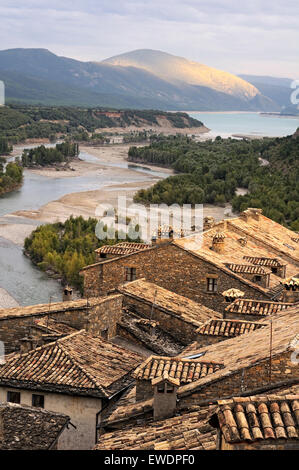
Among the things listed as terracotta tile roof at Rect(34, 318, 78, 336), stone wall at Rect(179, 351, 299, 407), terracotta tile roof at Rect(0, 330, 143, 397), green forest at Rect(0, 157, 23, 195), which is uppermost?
stone wall at Rect(179, 351, 299, 407)

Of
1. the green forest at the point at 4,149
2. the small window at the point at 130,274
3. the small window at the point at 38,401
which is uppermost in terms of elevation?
the small window at the point at 38,401

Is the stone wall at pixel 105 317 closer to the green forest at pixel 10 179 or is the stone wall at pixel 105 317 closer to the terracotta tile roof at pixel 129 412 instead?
the terracotta tile roof at pixel 129 412

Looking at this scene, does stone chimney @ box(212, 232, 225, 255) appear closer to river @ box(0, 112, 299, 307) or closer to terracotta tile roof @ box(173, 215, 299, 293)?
terracotta tile roof @ box(173, 215, 299, 293)

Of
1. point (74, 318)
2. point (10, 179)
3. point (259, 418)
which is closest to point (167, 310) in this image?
point (74, 318)

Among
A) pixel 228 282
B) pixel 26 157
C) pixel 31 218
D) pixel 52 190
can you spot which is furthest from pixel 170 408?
pixel 26 157

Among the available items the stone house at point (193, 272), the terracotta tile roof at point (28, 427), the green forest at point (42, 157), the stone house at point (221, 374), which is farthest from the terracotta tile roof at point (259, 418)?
the green forest at point (42, 157)

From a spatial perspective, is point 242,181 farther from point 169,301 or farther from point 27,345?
point 27,345

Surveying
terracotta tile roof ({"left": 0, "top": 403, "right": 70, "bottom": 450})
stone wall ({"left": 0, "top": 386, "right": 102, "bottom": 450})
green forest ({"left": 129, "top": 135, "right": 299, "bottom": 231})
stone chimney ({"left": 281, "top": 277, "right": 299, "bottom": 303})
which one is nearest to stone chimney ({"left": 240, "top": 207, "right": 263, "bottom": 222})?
stone chimney ({"left": 281, "top": 277, "right": 299, "bottom": 303})
